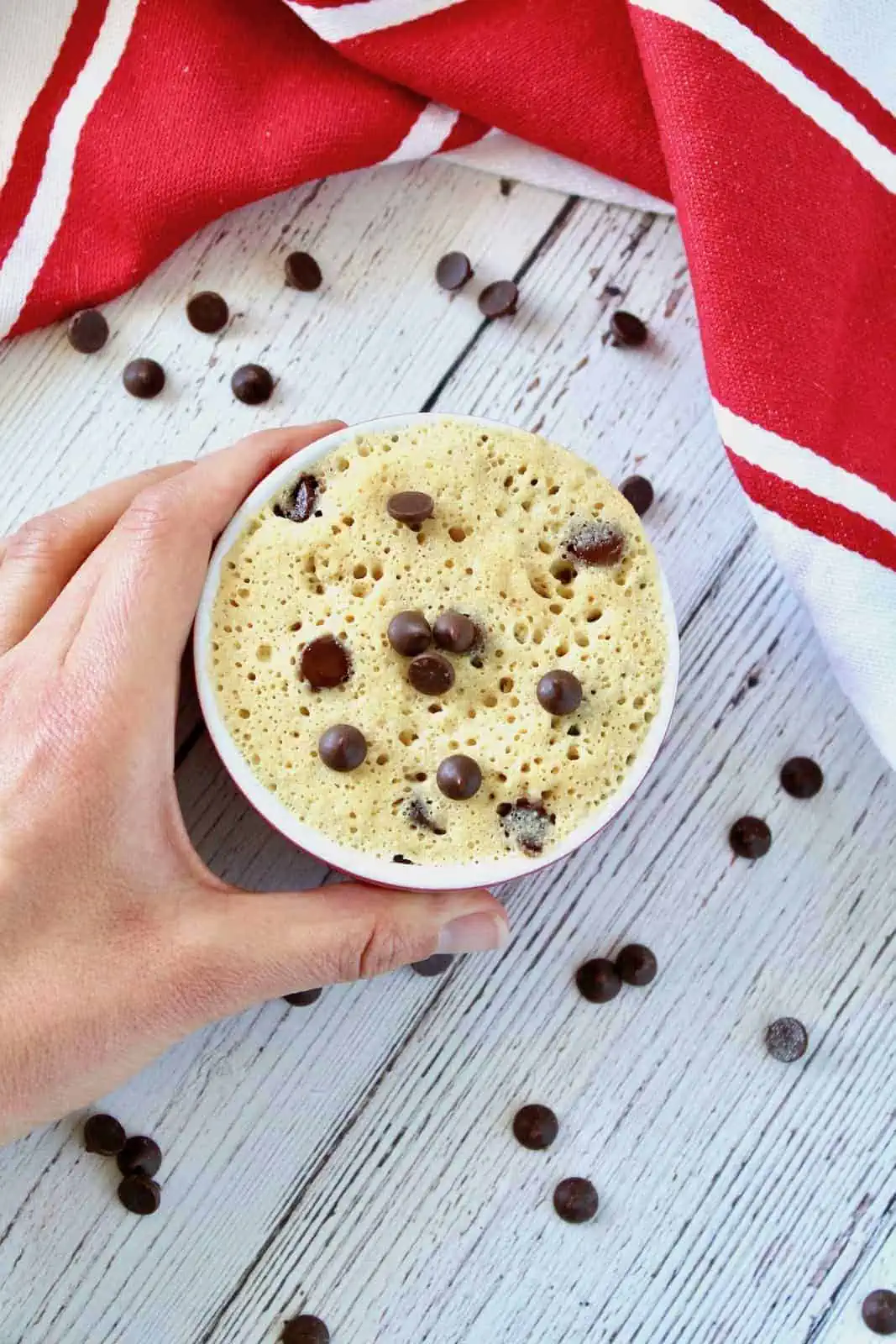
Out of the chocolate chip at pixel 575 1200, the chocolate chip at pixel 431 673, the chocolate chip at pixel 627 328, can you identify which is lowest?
the chocolate chip at pixel 575 1200

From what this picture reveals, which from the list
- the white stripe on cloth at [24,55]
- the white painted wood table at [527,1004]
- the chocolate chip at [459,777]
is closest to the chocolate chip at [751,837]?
the white painted wood table at [527,1004]

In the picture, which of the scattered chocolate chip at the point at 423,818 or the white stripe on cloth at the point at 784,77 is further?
the white stripe on cloth at the point at 784,77

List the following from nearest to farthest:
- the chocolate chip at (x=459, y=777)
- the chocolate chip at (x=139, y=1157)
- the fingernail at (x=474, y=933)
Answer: the chocolate chip at (x=459, y=777)
the fingernail at (x=474, y=933)
the chocolate chip at (x=139, y=1157)

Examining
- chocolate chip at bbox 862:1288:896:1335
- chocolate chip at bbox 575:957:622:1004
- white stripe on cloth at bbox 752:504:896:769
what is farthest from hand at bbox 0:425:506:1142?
chocolate chip at bbox 862:1288:896:1335

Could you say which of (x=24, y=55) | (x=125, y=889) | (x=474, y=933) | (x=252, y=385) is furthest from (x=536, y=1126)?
(x=24, y=55)

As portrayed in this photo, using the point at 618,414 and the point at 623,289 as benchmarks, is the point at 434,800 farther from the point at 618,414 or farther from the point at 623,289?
the point at 623,289

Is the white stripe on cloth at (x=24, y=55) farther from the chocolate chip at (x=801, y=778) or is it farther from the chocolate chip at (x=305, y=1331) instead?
the chocolate chip at (x=305, y=1331)

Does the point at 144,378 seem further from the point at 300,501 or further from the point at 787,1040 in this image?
the point at 787,1040

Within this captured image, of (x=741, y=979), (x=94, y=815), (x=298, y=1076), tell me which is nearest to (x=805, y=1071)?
(x=741, y=979)

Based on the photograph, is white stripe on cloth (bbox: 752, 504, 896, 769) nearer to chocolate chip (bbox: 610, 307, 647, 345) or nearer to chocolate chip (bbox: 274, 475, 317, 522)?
chocolate chip (bbox: 610, 307, 647, 345)
